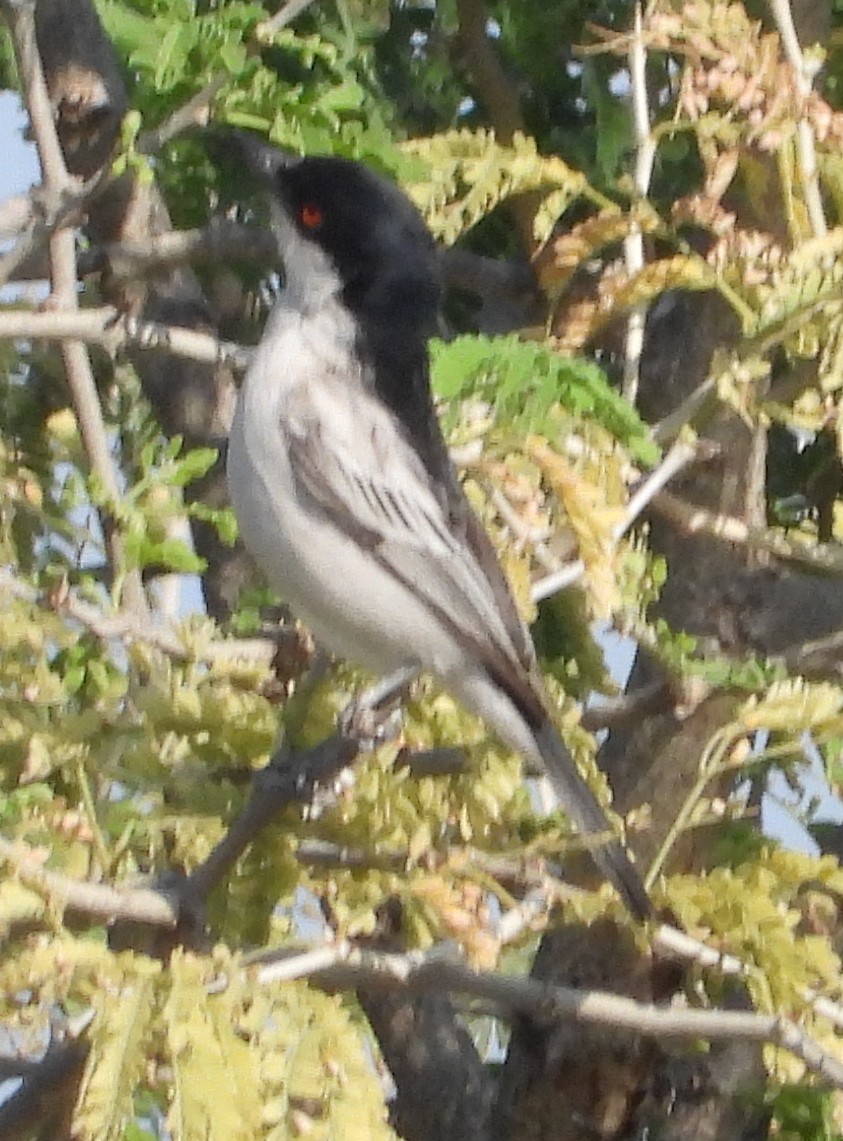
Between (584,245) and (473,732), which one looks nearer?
(473,732)

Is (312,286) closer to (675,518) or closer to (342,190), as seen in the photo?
(342,190)

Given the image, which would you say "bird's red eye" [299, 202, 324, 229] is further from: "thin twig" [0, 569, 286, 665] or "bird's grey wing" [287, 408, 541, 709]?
"thin twig" [0, 569, 286, 665]

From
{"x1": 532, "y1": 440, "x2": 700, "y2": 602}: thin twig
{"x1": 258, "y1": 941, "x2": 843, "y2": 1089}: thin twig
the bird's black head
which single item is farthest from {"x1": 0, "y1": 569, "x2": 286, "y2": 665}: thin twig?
the bird's black head

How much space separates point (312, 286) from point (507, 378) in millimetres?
783

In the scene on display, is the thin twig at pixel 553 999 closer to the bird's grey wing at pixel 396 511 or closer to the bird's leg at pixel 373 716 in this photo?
the bird's leg at pixel 373 716

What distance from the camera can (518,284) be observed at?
3152mm

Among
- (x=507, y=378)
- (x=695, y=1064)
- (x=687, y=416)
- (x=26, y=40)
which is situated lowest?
(x=695, y=1064)

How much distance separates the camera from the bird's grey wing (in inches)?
91.9

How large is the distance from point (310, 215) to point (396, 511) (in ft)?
1.75

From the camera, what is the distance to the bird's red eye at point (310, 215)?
101 inches

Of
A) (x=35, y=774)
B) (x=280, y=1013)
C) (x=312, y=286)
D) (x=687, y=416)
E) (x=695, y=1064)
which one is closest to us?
(x=280, y=1013)

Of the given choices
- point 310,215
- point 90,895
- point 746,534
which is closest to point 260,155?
point 310,215

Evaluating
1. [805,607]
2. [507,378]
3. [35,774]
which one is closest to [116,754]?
[35,774]

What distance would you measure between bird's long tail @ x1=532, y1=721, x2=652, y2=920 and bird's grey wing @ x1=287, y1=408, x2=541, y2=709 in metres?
0.25
